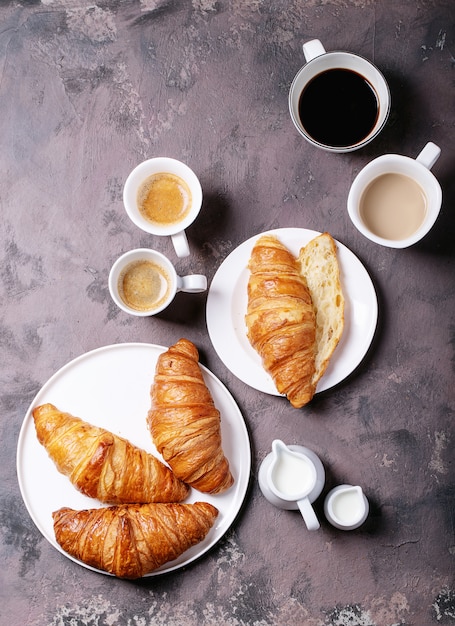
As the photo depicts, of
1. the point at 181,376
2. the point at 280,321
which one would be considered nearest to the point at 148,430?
the point at 181,376

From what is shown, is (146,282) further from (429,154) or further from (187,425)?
(429,154)

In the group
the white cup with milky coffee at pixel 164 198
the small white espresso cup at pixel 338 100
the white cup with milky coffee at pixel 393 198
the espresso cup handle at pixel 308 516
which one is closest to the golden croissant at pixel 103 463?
the espresso cup handle at pixel 308 516

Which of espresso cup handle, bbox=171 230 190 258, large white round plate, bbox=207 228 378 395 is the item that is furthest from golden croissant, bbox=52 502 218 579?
espresso cup handle, bbox=171 230 190 258

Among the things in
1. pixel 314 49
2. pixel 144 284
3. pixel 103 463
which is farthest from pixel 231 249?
pixel 103 463

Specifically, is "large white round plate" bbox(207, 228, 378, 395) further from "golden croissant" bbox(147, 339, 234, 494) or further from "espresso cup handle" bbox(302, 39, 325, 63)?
"espresso cup handle" bbox(302, 39, 325, 63)

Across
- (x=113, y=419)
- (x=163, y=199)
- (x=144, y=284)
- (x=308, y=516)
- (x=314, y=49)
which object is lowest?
(x=308, y=516)

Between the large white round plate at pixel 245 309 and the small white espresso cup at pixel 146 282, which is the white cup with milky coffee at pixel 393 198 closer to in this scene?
the large white round plate at pixel 245 309

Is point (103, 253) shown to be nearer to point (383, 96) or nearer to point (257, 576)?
point (383, 96)
